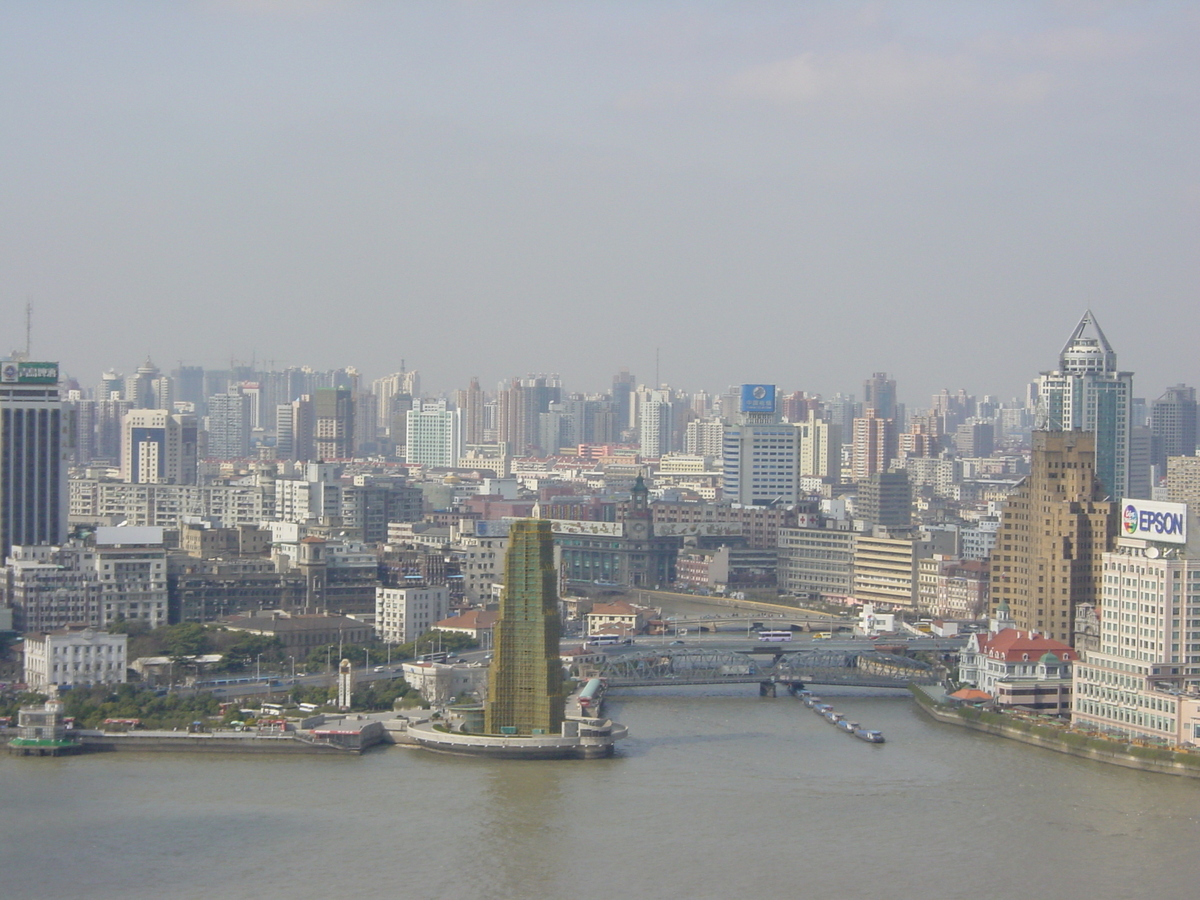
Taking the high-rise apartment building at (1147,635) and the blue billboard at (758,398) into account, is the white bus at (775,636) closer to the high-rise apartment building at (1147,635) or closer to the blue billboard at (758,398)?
the high-rise apartment building at (1147,635)

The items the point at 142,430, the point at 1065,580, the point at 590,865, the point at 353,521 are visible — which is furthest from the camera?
the point at 142,430

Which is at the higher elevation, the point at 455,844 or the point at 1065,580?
the point at 1065,580

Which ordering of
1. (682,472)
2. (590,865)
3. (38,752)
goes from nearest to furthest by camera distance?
(590,865)
(38,752)
(682,472)

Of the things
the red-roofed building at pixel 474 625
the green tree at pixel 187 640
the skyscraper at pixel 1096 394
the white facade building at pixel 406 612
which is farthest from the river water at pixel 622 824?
the skyscraper at pixel 1096 394

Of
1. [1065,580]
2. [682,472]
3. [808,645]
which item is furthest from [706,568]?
[682,472]

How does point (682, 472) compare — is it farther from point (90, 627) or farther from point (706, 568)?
point (90, 627)

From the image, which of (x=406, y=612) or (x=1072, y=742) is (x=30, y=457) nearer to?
(x=406, y=612)

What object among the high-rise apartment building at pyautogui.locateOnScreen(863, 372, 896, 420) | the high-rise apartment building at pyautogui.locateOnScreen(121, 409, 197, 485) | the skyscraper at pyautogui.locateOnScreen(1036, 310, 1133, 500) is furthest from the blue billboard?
the high-rise apartment building at pyautogui.locateOnScreen(863, 372, 896, 420)
